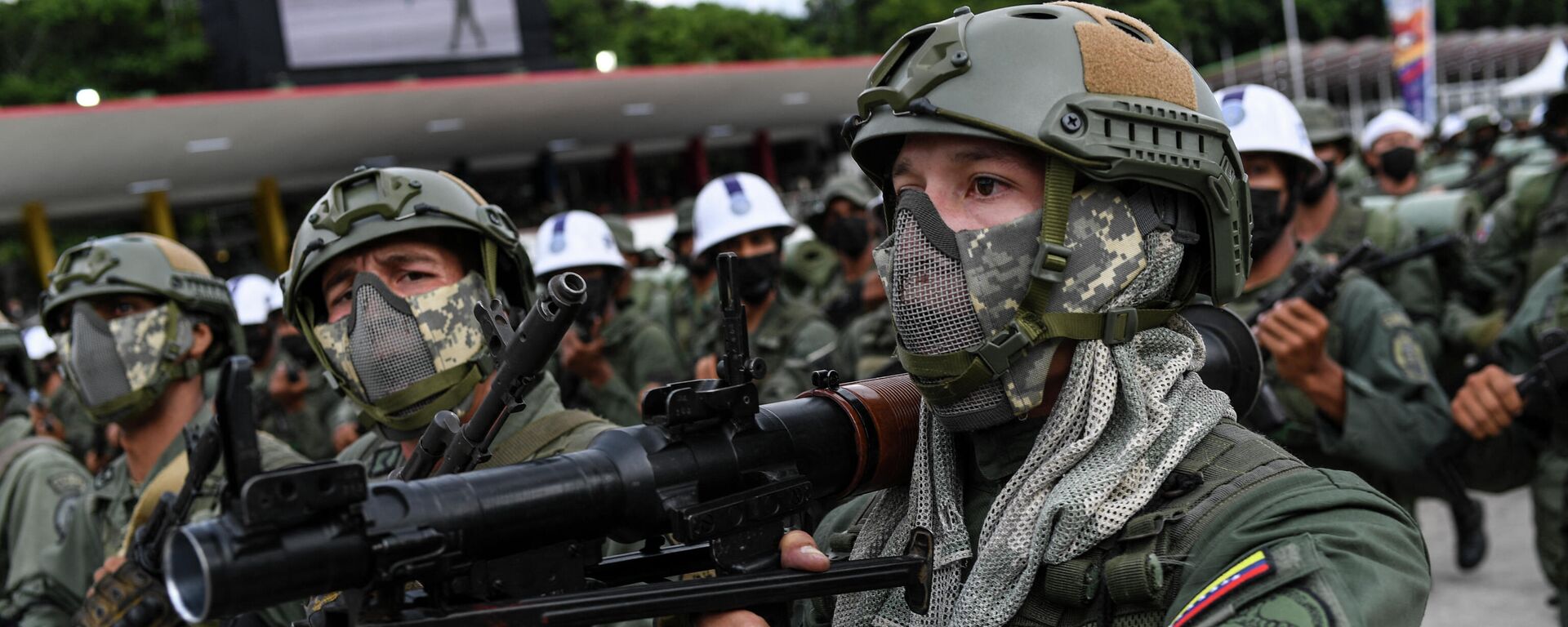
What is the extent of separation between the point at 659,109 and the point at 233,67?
10.4 metres

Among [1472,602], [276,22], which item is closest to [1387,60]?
[276,22]

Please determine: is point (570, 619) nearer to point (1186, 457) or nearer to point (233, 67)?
point (1186, 457)

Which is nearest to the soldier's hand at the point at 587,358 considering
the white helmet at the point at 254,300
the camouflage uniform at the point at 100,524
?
the camouflage uniform at the point at 100,524

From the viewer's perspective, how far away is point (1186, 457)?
7.30ft

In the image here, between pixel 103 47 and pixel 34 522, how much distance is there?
47.7 meters

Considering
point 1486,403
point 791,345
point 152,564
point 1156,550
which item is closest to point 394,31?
point 791,345

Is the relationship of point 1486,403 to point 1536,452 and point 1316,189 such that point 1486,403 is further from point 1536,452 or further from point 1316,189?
point 1316,189

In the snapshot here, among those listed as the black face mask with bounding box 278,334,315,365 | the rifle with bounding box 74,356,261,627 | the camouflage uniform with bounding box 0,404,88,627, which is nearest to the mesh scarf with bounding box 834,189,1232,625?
the rifle with bounding box 74,356,261,627

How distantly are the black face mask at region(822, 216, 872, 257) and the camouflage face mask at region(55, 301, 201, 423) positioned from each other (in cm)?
512

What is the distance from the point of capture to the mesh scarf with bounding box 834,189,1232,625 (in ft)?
7.09

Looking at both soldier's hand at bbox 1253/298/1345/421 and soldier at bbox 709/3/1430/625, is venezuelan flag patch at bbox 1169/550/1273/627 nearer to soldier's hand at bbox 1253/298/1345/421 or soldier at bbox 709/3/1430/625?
soldier at bbox 709/3/1430/625

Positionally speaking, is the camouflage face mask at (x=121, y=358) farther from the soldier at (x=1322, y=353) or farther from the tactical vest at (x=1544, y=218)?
the tactical vest at (x=1544, y=218)

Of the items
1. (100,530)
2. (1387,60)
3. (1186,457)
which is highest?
(1186,457)

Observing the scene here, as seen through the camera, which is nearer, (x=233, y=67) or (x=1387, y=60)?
(x=233, y=67)
